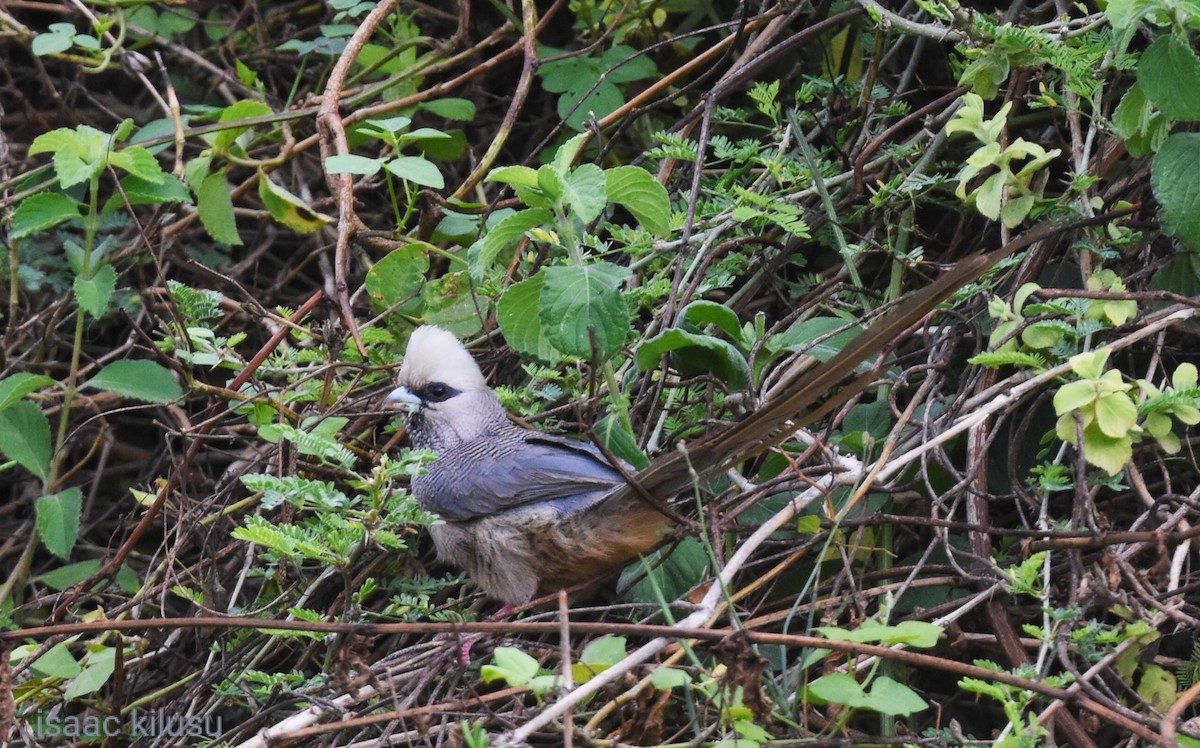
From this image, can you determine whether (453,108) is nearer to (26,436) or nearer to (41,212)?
(41,212)

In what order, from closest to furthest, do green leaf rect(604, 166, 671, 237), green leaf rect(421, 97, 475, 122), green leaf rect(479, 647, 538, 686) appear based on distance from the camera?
green leaf rect(479, 647, 538, 686)
green leaf rect(604, 166, 671, 237)
green leaf rect(421, 97, 475, 122)

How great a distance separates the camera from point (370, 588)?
275 centimetres

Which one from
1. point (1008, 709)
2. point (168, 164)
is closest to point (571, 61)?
point (168, 164)

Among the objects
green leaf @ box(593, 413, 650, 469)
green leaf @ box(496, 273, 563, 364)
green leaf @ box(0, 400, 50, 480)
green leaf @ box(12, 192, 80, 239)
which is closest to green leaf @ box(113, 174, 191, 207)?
green leaf @ box(12, 192, 80, 239)

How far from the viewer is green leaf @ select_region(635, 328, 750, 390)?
270 cm

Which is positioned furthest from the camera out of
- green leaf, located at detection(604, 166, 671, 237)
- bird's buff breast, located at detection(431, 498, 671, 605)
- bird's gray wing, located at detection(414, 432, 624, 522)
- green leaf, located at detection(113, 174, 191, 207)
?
green leaf, located at detection(113, 174, 191, 207)

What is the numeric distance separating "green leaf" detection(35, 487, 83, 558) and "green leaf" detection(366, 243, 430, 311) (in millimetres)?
1035

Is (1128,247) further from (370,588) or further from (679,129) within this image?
(370,588)

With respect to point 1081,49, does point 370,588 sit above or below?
below

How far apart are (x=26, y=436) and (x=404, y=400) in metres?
1.16

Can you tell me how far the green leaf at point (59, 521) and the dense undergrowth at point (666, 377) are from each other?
0.05 ft

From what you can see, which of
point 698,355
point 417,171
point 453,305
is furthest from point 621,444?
point 417,171

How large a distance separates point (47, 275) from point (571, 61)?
196 centimetres

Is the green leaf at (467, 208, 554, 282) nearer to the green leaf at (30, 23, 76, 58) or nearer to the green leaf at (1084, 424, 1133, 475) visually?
the green leaf at (1084, 424, 1133, 475)
